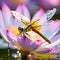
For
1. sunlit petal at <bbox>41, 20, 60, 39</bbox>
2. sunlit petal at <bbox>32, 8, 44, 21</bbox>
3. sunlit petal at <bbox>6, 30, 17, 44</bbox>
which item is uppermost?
sunlit petal at <bbox>32, 8, 44, 21</bbox>

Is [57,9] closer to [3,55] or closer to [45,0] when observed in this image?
[45,0]

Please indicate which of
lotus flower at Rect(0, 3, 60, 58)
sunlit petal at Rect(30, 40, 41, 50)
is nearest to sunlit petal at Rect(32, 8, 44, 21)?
lotus flower at Rect(0, 3, 60, 58)

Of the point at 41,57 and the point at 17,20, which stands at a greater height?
the point at 17,20

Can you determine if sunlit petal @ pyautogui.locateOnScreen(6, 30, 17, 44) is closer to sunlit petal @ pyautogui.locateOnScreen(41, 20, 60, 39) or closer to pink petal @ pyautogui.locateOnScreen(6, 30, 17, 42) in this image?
pink petal @ pyautogui.locateOnScreen(6, 30, 17, 42)

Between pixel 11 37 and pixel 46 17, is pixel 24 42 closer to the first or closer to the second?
pixel 11 37

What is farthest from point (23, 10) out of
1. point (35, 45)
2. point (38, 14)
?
point (35, 45)

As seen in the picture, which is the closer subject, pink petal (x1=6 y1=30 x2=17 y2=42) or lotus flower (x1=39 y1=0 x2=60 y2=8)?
pink petal (x1=6 y1=30 x2=17 y2=42)

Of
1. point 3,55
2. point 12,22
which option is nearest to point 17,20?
point 12,22

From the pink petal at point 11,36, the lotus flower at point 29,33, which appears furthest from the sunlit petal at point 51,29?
the pink petal at point 11,36
